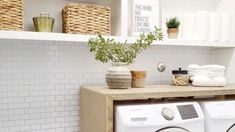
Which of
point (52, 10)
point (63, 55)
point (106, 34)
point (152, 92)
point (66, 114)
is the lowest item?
point (66, 114)

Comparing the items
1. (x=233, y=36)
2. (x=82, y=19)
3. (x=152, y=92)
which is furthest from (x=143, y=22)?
(x=233, y=36)

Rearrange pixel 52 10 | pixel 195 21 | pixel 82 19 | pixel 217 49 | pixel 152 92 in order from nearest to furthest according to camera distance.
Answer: pixel 152 92 → pixel 82 19 → pixel 52 10 → pixel 195 21 → pixel 217 49

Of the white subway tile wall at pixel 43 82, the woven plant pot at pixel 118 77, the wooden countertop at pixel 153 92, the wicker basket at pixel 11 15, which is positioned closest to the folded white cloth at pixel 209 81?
the wooden countertop at pixel 153 92

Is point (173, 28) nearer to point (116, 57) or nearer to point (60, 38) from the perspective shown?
point (116, 57)

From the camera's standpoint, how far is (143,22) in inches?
84.4

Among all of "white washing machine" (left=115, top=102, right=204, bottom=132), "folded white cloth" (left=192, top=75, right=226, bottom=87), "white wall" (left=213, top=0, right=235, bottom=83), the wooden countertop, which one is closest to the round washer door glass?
"white washing machine" (left=115, top=102, right=204, bottom=132)

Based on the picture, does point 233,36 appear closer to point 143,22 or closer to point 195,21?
point 195,21

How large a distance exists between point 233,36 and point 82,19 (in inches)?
55.2

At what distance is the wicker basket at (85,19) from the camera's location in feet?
6.22

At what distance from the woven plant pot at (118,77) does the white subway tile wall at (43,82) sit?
0.46m

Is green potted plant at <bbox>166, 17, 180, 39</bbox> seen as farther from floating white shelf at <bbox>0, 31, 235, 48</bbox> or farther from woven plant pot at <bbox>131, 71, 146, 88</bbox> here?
woven plant pot at <bbox>131, 71, 146, 88</bbox>

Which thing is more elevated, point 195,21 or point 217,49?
point 195,21

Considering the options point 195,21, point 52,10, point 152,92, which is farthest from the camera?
point 195,21

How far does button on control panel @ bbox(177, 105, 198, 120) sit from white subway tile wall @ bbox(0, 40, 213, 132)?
28.8 inches
